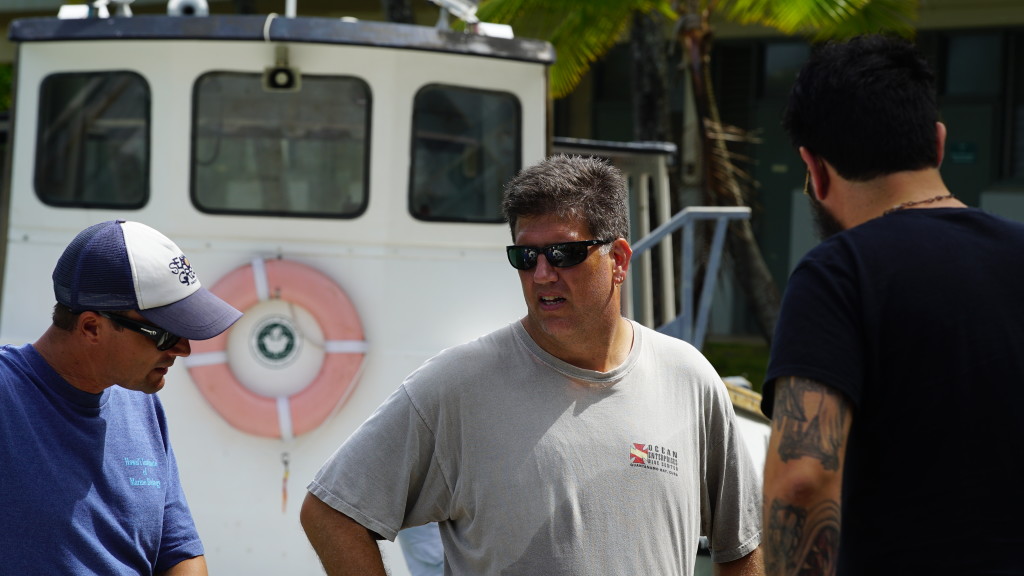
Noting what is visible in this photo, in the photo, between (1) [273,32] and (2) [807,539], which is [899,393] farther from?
(1) [273,32]

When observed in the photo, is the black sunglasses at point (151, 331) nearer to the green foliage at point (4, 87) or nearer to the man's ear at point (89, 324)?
the man's ear at point (89, 324)

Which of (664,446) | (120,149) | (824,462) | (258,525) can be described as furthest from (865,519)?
(120,149)

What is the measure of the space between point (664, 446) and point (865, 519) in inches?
24.1

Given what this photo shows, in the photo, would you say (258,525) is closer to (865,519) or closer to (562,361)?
(562,361)

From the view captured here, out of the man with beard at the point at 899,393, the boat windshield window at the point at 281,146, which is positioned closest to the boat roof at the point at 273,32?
the boat windshield window at the point at 281,146

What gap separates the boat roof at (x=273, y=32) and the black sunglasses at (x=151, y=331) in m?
2.92

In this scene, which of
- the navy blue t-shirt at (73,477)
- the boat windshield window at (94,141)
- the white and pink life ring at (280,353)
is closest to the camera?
the navy blue t-shirt at (73,477)

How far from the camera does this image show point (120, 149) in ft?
17.7

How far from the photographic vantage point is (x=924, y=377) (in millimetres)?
1871


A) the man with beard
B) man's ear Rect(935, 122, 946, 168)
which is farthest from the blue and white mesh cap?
man's ear Rect(935, 122, 946, 168)

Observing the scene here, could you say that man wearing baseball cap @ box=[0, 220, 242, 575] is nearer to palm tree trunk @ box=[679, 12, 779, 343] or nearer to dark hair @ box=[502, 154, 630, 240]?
dark hair @ box=[502, 154, 630, 240]

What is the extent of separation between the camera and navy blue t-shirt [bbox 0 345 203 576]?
91.3 inches

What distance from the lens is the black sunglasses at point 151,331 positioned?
8.09 feet

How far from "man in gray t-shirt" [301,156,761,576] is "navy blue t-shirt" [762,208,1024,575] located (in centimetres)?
60
